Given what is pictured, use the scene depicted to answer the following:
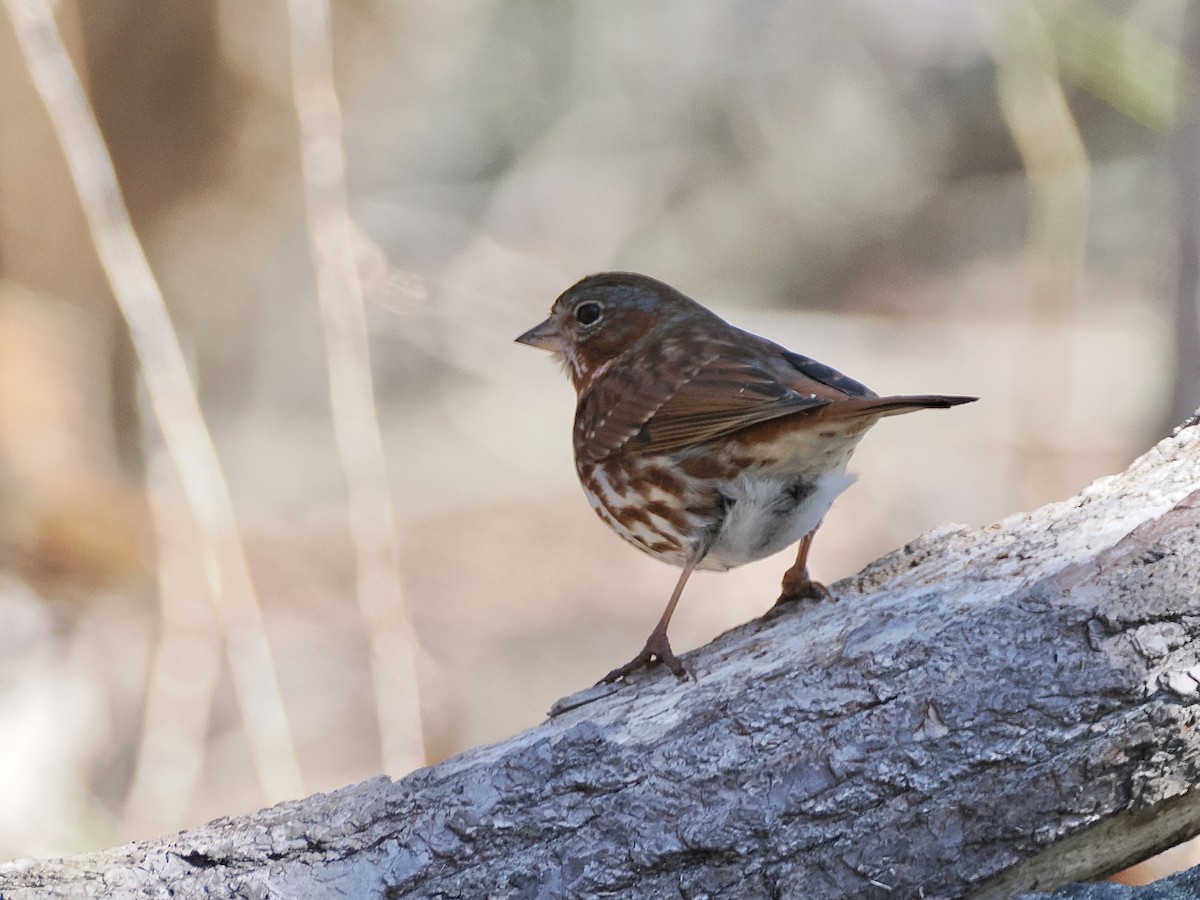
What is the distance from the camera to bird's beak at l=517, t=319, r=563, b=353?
10.8 ft

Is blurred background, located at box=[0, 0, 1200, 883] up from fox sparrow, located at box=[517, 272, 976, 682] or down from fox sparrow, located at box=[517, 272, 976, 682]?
up

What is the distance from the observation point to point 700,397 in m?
2.62

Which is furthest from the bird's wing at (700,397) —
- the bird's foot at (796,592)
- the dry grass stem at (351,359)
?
the dry grass stem at (351,359)

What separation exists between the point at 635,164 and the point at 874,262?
159cm

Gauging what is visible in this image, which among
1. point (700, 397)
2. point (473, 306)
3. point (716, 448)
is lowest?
point (716, 448)

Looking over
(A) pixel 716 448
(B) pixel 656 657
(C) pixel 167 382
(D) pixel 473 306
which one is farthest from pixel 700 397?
(D) pixel 473 306

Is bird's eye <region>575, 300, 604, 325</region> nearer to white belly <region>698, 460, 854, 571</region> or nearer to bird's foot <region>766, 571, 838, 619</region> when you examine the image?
white belly <region>698, 460, 854, 571</region>

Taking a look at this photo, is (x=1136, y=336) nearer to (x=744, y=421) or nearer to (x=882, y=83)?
(x=882, y=83)

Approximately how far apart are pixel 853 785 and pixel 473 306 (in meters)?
4.66

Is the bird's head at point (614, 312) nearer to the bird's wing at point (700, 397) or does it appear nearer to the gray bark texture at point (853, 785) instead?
the bird's wing at point (700, 397)

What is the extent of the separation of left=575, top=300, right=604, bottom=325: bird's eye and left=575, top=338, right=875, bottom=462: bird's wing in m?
0.25

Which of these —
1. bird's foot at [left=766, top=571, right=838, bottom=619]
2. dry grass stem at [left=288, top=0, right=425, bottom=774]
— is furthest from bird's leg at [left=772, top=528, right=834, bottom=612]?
dry grass stem at [left=288, top=0, right=425, bottom=774]

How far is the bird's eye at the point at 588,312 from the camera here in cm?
321

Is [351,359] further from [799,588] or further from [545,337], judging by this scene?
[799,588]
